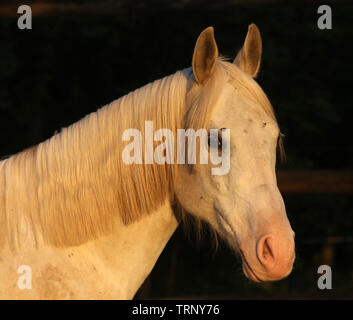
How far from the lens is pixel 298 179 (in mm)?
4977

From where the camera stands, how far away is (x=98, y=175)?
2.41 meters

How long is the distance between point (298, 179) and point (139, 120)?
109 inches

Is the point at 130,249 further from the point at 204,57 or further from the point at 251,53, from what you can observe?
the point at 251,53

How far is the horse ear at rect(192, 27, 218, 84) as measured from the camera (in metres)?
2.39

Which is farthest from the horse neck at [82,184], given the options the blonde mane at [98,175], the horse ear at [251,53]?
the horse ear at [251,53]

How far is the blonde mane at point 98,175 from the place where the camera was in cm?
238

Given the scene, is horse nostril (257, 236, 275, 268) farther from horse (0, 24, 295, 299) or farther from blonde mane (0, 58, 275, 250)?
blonde mane (0, 58, 275, 250)

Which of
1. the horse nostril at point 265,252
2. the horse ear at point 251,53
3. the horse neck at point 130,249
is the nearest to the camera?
the horse nostril at point 265,252

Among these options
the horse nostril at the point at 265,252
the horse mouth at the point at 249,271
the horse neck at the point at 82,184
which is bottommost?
the horse mouth at the point at 249,271

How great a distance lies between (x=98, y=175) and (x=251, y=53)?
810 millimetres

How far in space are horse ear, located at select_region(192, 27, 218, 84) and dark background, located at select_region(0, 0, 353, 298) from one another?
3405mm

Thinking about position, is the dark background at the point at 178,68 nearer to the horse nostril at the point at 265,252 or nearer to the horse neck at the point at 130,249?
the horse neck at the point at 130,249

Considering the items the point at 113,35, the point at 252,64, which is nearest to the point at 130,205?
the point at 252,64

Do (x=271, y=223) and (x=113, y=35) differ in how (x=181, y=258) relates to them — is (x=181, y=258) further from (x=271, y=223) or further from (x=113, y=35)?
(x=271, y=223)
